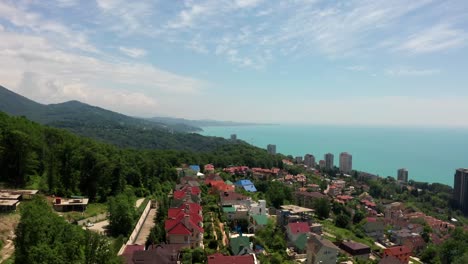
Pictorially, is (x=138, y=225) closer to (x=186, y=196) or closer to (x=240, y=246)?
(x=186, y=196)

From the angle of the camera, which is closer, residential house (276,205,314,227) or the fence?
the fence

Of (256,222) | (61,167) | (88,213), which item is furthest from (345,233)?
(61,167)

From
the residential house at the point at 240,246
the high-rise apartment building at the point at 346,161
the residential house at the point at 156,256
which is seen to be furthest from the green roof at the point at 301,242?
the high-rise apartment building at the point at 346,161

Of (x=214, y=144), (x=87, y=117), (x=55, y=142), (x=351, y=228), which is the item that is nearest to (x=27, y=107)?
(x=87, y=117)

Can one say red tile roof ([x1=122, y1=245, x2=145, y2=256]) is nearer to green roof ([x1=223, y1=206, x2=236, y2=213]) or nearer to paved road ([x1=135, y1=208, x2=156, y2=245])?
paved road ([x1=135, y1=208, x2=156, y2=245])

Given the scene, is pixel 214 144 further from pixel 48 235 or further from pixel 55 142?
pixel 48 235

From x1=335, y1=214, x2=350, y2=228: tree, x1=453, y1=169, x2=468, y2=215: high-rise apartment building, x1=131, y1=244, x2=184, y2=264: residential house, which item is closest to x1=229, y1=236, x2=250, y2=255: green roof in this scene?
x1=131, y1=244, x2=184, y2=264: residential house
